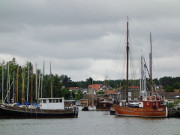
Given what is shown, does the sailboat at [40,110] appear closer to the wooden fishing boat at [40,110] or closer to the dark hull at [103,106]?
the wooden fishing boat at [40,110]

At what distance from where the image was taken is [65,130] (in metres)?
52.3

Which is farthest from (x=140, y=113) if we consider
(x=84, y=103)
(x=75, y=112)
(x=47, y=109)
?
(x=84, y=103)

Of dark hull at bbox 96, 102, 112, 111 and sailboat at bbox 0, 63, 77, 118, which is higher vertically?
sailboat at bbox 0, 63, 77, 118

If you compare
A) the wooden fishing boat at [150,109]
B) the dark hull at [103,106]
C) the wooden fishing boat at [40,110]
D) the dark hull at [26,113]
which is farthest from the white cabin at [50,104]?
the dark hull at [103,106]

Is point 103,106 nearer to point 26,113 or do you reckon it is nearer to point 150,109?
point 150,109

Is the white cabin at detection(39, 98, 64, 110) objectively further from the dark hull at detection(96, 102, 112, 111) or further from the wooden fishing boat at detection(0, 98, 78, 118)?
the dark hull at detection(96, 102, 112, 111)

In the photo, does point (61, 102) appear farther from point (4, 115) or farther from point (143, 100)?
point (143, 100)

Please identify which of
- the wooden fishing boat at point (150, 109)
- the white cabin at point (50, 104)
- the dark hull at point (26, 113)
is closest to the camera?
the dark hull at point (26, 113)

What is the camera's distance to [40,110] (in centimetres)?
7062

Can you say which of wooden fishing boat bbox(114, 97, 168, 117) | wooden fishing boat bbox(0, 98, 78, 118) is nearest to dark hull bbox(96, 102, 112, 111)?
wooden fishing boat bbox(114, 97, 168, 117)

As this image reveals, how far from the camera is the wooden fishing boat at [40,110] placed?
6981cm

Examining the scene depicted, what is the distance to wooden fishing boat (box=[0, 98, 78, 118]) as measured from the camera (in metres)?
69.8

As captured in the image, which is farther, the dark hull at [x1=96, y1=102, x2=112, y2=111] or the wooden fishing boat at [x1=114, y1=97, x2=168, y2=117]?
the dark hull at [x1=96, y1=102, x2=112, y2=111]

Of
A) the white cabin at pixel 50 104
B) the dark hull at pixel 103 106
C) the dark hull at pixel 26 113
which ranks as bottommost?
the dark hull at pixel 103 106
